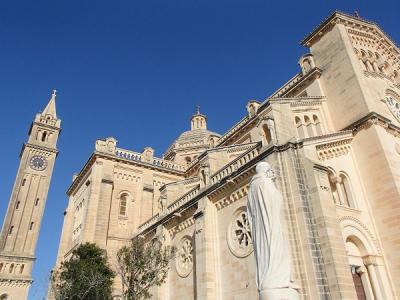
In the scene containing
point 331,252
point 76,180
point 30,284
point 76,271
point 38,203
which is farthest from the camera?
point 38,203

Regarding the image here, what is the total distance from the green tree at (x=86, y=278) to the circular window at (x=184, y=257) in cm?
408

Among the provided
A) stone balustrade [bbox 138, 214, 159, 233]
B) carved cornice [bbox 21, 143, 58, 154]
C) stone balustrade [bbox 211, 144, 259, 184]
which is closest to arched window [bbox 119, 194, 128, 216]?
stone balustrade [bbox 138, 214, 159, 233]

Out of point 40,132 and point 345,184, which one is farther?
point 40,132

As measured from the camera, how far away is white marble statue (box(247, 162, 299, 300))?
581 centimetres

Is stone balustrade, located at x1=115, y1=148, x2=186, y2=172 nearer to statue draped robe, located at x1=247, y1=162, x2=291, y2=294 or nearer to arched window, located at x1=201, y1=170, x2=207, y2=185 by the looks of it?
arched window, located at x1=201, y1=170, x2=207, y2=185

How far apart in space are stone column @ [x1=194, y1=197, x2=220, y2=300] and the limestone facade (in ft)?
0.18

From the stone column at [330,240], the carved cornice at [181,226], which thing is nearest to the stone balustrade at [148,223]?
the carved cornice at [181,226]

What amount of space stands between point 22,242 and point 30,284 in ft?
17.4

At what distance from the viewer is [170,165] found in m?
32.8

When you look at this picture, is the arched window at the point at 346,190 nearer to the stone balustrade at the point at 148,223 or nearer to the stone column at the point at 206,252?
the stone column at the point at 206,252

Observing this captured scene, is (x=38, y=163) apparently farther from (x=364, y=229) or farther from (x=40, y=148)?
(x=364, y=229)

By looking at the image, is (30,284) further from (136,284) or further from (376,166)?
(376,166)

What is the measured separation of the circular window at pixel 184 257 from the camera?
64.9 ft

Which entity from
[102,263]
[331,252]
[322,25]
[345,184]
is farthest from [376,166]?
[102,263]
